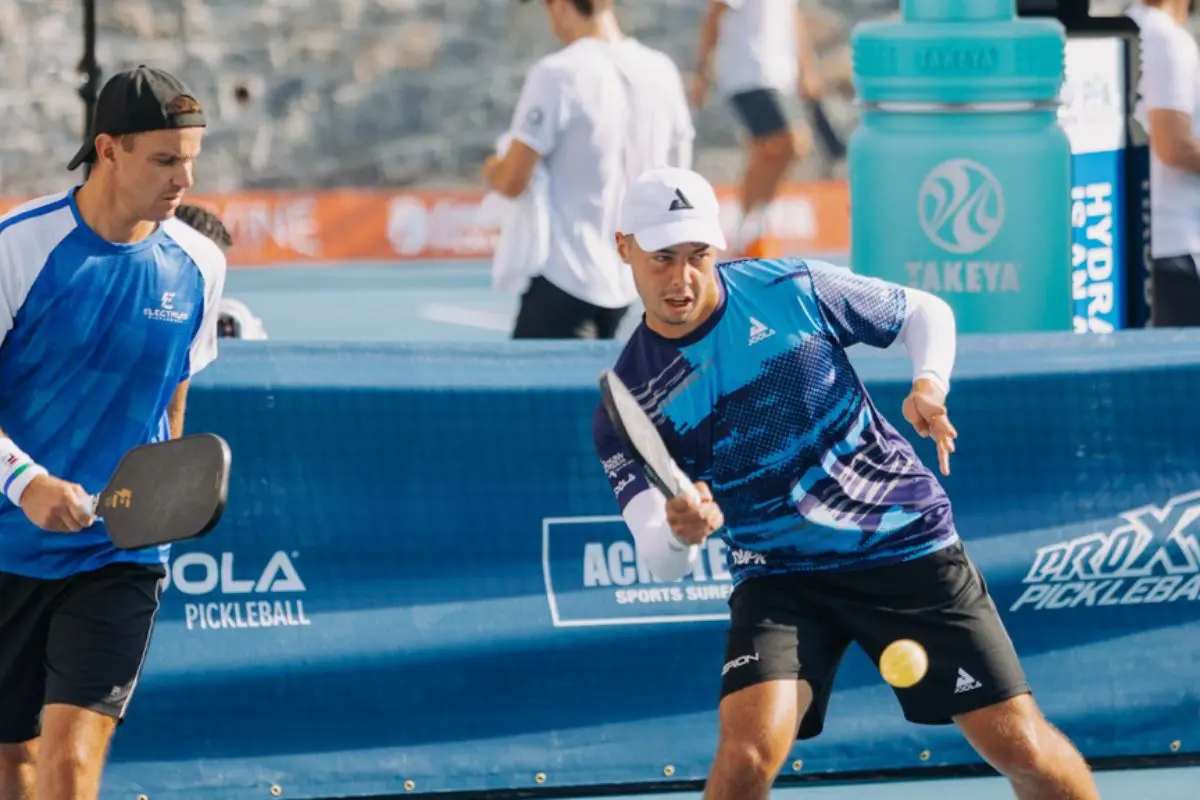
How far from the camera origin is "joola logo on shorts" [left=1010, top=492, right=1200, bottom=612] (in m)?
6.61

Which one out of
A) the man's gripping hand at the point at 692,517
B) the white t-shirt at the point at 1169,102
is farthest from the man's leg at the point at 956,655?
the white t-shirt at the point at 1169,102

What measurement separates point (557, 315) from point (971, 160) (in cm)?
181

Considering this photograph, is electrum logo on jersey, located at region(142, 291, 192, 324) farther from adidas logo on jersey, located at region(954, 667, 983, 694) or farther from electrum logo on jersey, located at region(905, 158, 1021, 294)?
electrum logo on jersey, located at region(905, 158, 1021, 294)

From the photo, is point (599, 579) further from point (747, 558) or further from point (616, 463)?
point (616, 463)

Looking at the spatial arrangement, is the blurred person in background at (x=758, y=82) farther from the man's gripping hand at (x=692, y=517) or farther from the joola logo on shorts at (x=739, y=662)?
the man's gripping hand at (x=692, y=517)

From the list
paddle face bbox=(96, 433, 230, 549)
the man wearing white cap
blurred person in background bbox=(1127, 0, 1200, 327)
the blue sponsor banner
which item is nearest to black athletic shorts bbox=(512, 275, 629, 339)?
the blue sponsor banner

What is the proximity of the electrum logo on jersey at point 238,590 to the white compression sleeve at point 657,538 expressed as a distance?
1558 mm

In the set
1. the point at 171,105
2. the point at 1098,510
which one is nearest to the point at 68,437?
the point at 171,105

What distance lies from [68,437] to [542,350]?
1.66m

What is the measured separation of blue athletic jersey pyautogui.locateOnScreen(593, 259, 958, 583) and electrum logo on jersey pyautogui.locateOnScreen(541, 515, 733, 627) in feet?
3.66

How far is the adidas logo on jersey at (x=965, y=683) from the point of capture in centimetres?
526

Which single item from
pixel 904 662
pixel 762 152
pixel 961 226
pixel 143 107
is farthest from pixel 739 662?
pixel 762 152

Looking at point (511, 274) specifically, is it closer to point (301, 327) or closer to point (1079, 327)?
point (1079, 327)

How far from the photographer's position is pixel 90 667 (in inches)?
202
